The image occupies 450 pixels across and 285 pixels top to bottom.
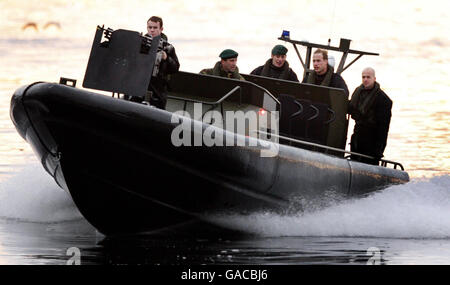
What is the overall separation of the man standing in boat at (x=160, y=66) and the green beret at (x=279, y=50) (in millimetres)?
2367

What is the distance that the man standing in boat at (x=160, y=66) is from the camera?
380 inches

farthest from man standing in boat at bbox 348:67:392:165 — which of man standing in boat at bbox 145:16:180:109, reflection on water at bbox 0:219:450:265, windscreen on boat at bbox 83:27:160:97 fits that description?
windscreen on boat at bbox 83:27:160:97

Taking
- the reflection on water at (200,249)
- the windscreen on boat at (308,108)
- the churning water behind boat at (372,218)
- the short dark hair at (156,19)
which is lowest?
the reflection on water at (200,249)

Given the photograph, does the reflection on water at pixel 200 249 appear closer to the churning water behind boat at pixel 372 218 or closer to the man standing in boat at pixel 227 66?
the churning water behind boat at pixel 372 218

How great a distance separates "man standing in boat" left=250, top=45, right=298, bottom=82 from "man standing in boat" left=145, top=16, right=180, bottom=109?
2451mm

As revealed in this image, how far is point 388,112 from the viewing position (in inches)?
474

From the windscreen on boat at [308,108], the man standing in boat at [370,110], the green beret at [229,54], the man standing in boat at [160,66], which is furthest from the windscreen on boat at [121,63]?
the man standing in boat at [370,110]

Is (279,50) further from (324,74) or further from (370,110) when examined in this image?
(370,110)

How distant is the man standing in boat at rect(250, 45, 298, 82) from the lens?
12133mm

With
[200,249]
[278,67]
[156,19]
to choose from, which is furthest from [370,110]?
[200,249]

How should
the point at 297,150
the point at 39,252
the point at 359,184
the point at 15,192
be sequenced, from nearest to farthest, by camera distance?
the point at 39,252 → the point at 297,150 → the point at 359,184 → the point at 15,192

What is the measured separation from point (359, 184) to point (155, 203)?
317 centimetres
